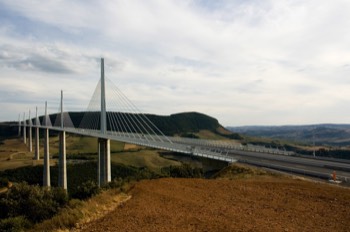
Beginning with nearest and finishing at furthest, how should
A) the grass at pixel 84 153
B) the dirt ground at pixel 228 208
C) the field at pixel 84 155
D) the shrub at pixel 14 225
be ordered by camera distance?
the dirt ground at pixel 228 208
the shrub at pixel 14 225
the grass at pixel 84 153
the field at pixel 84 155

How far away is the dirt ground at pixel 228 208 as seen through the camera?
11055 millimetres

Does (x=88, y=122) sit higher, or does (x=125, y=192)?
(x=88, y=122)

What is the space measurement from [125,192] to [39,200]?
5.15 m

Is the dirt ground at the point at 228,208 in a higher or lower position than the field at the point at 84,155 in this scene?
higher

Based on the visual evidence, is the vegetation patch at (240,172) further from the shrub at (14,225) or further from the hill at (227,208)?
the shrub at (14,225)

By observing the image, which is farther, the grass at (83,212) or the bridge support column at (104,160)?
the bridge support column at (104,160)

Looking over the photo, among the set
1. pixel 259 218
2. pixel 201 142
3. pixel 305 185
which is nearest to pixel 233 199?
pixel 259 218

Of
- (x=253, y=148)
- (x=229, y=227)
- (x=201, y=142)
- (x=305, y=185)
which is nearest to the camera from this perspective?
(x=229, y=227)

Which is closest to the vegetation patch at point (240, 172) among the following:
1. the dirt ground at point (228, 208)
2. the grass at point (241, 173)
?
the grass at point (241, 173)

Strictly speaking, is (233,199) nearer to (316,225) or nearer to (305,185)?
(316,225)

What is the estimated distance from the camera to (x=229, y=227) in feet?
35.1

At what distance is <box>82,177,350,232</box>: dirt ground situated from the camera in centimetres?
1105

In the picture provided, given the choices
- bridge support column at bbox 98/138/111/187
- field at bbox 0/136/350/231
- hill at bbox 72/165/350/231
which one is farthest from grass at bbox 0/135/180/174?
hill at bbox 72/165/350/231

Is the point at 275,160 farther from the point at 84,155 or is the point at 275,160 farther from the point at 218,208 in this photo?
the point at 84,155
